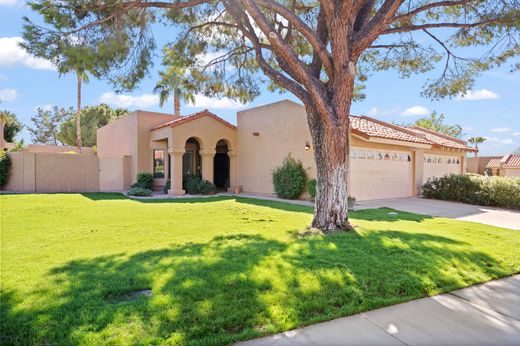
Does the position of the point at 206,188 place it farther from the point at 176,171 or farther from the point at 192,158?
the point at 192,158

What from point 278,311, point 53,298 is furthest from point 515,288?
point 53,298

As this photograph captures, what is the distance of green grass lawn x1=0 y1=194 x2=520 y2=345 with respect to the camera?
354cm

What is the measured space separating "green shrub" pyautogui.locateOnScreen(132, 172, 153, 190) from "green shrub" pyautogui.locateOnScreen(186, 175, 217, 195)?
255cm

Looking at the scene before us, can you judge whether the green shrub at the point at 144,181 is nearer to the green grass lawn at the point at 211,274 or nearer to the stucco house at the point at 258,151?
the stucco house at the point at 258,151

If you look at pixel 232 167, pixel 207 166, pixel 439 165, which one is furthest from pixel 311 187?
pixel 439 165

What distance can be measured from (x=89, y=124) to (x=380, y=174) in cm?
4186

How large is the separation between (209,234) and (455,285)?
5.40 meters

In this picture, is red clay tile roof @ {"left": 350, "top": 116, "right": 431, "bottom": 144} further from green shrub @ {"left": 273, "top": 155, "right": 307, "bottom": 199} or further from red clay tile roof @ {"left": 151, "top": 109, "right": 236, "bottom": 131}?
red clay tile roof @ {"left": 151, "top": 109, "right": 236, "bottom": 131}

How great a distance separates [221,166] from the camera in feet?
81.7

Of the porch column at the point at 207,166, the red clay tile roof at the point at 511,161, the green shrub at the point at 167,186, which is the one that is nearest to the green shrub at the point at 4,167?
the green shrub at the point at 167,186

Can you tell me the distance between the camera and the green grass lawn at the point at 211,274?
11.6 feet

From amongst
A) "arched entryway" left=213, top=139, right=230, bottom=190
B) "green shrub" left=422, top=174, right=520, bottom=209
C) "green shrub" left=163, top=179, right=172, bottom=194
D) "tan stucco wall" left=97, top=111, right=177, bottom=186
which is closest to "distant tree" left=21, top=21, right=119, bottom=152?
"green shrub" left=163, top=179, right=172, bottom=194

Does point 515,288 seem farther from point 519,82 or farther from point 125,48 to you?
point 125,48

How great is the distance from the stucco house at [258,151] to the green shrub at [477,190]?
121 centimetres
